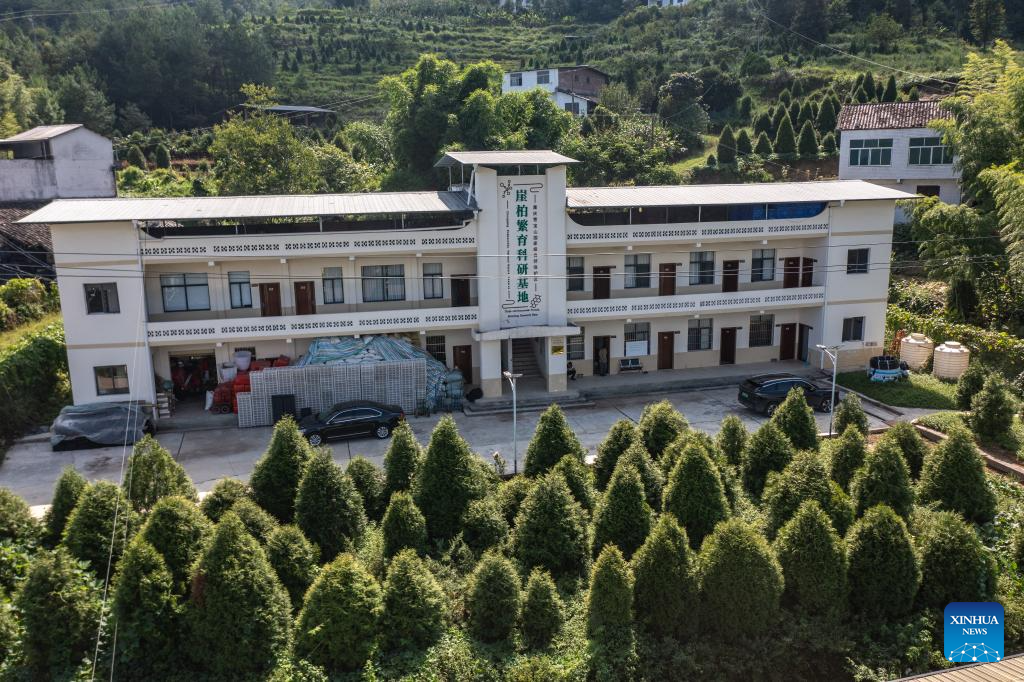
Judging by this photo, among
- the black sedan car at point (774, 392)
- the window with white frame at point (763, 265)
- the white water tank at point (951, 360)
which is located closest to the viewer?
the black sedan car at point (774, 392)

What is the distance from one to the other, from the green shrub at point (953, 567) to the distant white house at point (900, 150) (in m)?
33.4

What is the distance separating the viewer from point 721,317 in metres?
32.7

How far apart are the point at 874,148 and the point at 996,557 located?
33906 mm

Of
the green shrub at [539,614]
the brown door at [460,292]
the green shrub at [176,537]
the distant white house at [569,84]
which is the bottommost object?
the green shrub at [539,614]

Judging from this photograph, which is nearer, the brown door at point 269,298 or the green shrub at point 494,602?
the green shrub at point 494,602

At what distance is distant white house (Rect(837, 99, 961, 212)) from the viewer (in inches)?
1714

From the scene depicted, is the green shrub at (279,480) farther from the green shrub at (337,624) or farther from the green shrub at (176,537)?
the green shrub at (337,624)

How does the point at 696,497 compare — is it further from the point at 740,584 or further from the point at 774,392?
the point at 774,392

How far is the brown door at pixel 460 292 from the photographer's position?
30.0m

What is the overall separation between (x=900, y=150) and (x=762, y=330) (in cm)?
1854

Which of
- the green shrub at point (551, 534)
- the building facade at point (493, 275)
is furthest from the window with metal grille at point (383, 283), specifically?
the green shrub at point (551, 534)

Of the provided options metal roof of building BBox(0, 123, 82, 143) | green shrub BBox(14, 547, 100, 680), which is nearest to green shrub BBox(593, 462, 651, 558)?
green shrub BBox(14, 547, 100, 680)

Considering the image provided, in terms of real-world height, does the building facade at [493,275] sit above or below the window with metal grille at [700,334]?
above

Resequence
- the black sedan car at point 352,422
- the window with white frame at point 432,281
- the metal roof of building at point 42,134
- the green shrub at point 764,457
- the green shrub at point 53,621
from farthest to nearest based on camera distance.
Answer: the metal roof of building at point 42,134
the window with white frame at point 432,281
the black sedan car at point 352,422
the green shrub at point 764,457
the green shrub at point 53,621
